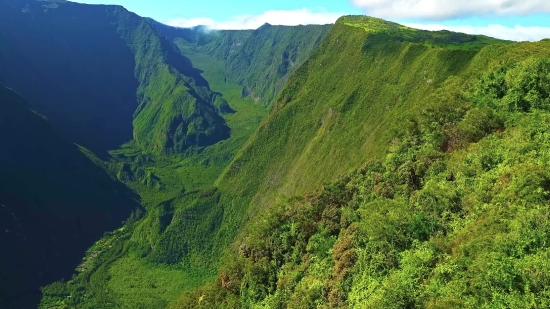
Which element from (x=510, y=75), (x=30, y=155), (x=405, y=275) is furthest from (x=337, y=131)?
(x=30, y=155)

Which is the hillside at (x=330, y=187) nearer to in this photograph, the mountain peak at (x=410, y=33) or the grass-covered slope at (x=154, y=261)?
Result: the grass-covered slope at (x=154, y=261)

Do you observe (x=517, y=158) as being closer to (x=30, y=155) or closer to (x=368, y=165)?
(x=368, y=165)

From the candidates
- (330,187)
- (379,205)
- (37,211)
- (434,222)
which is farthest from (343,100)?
(37,211)

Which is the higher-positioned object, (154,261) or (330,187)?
(330,187)

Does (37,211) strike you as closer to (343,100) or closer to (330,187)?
(343,100)

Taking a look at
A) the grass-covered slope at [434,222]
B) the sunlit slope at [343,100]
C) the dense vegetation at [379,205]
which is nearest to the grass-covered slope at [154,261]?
the dense vegetation at [379,205]
